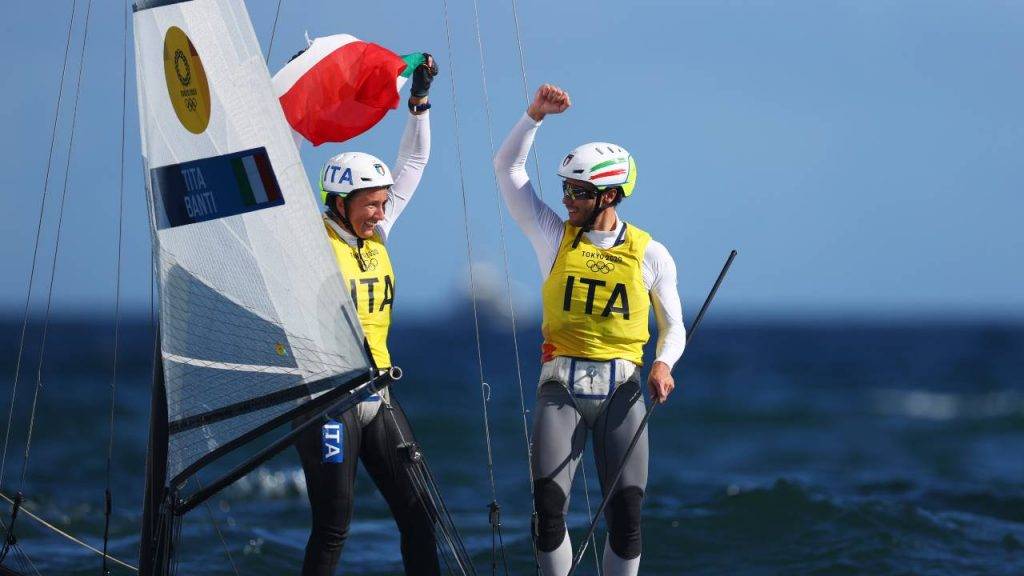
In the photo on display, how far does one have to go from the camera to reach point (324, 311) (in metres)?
6.08

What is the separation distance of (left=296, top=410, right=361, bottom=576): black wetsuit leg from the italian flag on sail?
1.93 metres

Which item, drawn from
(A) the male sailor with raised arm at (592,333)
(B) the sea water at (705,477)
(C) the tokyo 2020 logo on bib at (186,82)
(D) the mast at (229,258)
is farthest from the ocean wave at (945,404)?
(C) the tokyo 2020 logo on bib at (186,82)

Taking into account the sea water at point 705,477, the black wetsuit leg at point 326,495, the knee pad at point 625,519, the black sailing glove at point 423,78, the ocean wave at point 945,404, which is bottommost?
the ocean wave at point 945,404

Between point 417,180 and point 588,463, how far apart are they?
583 inches

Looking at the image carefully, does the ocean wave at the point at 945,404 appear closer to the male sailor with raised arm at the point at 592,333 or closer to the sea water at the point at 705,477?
the sea water at the point at 705,477

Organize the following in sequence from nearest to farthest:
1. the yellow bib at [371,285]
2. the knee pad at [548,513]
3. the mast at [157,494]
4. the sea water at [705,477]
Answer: the mast at [157,494]
the yellow bib at [371,285]
the knee pad at [548,513]
the sea water at [705,477]

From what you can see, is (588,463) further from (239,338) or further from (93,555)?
(239,338)

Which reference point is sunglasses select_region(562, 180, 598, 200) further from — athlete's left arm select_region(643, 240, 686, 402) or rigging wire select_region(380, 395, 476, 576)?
rigging wire select_region(380, 395, 476, 576)

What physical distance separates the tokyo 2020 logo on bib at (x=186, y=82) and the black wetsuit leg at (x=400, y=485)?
170 centimetres

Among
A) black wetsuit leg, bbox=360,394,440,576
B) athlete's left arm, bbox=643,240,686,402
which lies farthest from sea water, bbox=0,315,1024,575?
athlete's left arm, bbox=643,240,686,402

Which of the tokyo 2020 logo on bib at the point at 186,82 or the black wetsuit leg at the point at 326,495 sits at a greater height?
the tokyo 2020 logo on bib at the point at 186,82

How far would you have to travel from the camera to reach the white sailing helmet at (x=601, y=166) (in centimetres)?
707

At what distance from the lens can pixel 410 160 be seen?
7441 mm

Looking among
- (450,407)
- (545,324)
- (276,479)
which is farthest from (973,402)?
(545,324)
